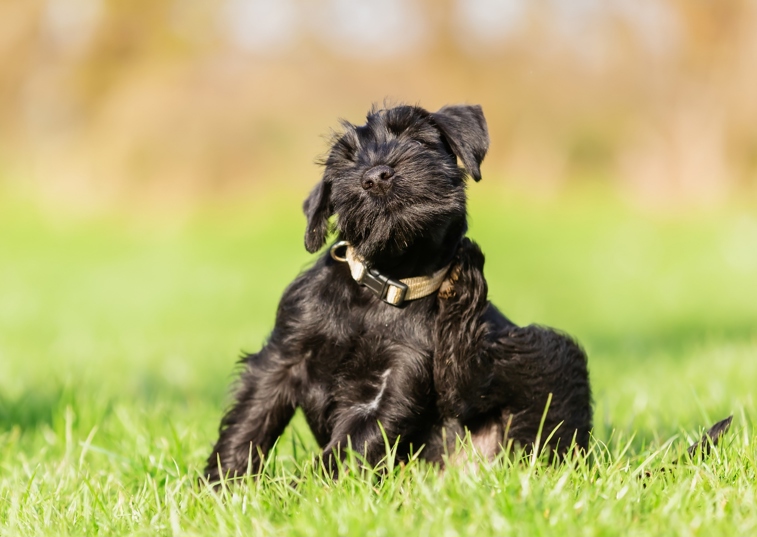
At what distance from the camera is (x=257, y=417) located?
3320mm

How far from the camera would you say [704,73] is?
19422 millimetres

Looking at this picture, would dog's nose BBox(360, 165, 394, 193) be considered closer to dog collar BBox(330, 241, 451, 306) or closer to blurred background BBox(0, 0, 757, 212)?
dog collar BBox(330, 241, 451, 306)

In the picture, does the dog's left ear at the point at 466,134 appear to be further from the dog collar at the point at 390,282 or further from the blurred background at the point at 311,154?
the blurred background at the point at 311,154

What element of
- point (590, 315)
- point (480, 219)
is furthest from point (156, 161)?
point (590, 315)

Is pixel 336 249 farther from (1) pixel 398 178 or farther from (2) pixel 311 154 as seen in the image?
(2) pixel 311 154

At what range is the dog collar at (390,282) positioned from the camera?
3221 millimetres

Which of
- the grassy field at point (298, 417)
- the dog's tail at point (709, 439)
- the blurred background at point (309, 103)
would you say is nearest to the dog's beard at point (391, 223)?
the grassy field at point (298, 417)

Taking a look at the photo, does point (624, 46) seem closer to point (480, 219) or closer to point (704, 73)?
point (704, 73)

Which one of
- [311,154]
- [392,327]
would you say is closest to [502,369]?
[392,327]

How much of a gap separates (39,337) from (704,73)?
15.4 meters

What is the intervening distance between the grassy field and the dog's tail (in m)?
0.05

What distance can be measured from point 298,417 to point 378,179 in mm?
2282

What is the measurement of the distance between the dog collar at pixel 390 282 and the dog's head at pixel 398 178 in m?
0.09

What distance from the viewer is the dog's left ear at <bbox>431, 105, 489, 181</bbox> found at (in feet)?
10.9
